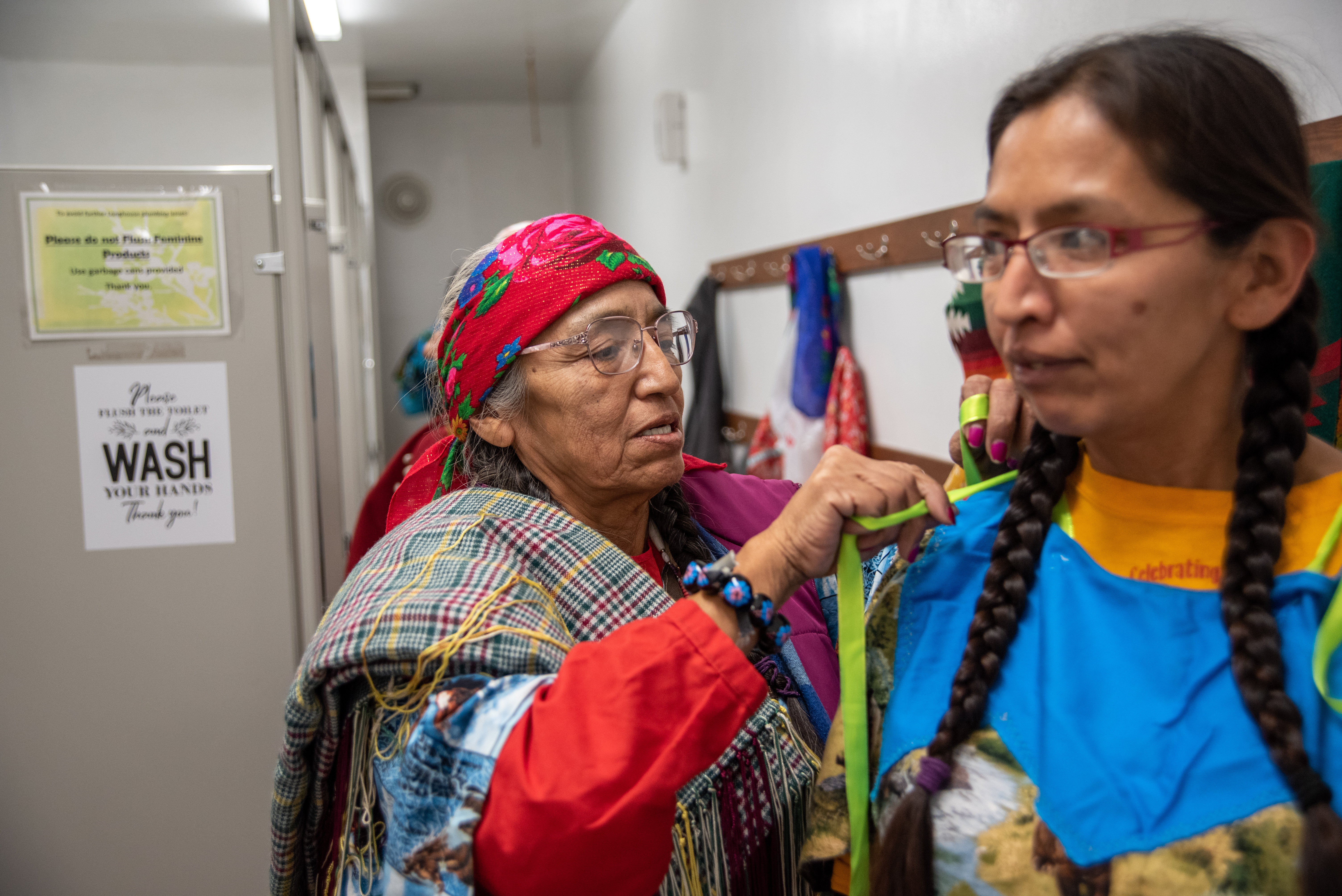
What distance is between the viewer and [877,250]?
7.69ft

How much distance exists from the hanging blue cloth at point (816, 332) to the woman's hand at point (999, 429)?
1632mm

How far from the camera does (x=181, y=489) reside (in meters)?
1.90

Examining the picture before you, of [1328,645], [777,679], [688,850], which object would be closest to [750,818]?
[688,850]

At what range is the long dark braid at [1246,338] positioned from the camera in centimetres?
69

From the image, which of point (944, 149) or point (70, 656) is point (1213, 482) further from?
point (70, 656)

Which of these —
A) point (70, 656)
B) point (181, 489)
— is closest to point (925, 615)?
point (181, 489)

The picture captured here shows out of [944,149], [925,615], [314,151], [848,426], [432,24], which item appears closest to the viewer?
[925,615]

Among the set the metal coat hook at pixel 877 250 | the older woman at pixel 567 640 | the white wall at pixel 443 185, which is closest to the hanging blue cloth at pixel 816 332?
the metal coat hook at pixel 877 250

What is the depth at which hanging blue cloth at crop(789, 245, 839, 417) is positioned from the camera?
264 cm

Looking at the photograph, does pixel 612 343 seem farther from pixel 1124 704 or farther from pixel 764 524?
pixel 1124 704

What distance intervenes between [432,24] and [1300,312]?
16.8 ft

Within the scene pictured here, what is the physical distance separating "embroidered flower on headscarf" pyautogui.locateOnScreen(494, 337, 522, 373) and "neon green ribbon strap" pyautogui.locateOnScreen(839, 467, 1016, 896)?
22.4 inches

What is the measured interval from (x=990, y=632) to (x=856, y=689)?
0.45 ft

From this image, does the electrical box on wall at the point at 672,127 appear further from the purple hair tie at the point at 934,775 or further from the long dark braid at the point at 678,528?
the purple hair tie at the point at 934,775
